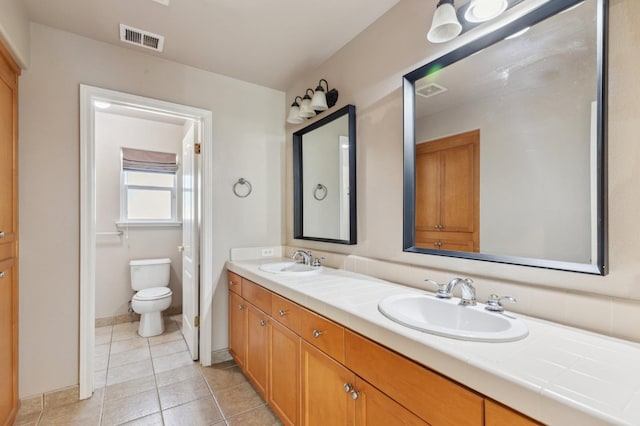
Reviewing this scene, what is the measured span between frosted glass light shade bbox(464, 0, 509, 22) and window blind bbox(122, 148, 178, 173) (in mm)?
3421

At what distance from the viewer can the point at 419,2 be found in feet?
5.08

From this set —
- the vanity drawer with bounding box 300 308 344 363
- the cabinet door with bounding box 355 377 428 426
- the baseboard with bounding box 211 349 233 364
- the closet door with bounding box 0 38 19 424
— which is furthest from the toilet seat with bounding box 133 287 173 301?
the cabinet door with bounding box 355 377 428 426

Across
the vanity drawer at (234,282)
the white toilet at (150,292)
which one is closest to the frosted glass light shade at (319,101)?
the vanity drawer at (234,282)

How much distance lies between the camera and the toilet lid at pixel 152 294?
2.88 metres

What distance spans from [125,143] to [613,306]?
4.14m

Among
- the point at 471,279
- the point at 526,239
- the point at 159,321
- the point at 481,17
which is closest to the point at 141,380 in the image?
the point at 159,321

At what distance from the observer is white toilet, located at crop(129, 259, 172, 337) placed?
9.43 ft

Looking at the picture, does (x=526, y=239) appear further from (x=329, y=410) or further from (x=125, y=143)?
(x=125, y=143)

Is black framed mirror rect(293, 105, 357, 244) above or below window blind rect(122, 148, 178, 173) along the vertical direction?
below

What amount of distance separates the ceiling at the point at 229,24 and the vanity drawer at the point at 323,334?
1.73 m

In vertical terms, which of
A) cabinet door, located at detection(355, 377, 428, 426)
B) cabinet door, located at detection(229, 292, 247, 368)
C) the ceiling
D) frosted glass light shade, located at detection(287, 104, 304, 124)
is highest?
the ceiling

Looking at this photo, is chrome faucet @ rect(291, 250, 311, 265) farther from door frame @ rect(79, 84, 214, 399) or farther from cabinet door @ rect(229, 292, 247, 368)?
door frame @ rect(79, 84, 214, 399)

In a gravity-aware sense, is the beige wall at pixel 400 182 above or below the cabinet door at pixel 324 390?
above

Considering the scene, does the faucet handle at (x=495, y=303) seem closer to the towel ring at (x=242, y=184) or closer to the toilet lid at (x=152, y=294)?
the towel ring at (x=242, y=184)
